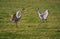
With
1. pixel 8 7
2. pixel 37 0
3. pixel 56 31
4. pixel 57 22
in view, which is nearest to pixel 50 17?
pixel 57 22

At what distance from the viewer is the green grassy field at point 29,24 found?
6574 millimetres

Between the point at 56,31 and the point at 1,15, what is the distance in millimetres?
2500

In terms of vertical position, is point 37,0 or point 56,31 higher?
point 37,0

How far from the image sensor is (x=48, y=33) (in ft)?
22.1

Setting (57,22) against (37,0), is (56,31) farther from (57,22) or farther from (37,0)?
(37,0)

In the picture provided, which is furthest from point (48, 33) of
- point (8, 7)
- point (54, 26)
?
point (8, 7)

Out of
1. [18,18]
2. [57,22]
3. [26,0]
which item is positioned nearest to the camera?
[18,18]

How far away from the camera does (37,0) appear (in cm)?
1117

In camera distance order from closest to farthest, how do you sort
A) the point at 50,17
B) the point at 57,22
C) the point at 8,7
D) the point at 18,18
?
the point at 18,18 → the point at 57,22 → the point at 50,17 → the point at 8,7

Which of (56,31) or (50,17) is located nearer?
(56,31)

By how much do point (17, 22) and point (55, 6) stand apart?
3.22 m

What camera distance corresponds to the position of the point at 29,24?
7453 mm

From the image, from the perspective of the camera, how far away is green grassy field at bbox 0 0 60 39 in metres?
6.57

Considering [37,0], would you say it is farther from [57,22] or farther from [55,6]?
[57,22]
